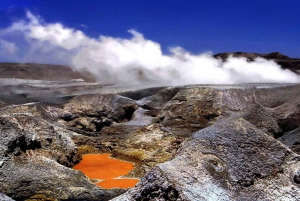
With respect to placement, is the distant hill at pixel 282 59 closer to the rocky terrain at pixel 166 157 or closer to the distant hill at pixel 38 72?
the distant hill at pixel 38 72

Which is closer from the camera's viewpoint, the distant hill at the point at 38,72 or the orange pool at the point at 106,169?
the orange pool at the point at 106,169

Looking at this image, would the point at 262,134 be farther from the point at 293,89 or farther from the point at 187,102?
the point at 293,89

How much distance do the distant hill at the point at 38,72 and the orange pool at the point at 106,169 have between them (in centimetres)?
2419

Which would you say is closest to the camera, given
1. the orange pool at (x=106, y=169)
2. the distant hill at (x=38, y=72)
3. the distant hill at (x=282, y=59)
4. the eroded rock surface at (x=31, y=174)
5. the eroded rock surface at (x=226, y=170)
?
the eroded rock surface at (x=226, y=170)

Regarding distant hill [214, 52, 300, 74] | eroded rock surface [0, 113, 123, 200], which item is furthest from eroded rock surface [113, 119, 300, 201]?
distant hill [214, 52, 300, 74]

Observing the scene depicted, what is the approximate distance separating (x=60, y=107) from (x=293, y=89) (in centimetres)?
814

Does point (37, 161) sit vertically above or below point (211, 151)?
below

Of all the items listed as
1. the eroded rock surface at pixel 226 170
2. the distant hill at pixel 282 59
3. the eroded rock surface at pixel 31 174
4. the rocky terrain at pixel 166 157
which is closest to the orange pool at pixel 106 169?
the rocky terrain at pixel 166 157

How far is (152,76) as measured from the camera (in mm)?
25297

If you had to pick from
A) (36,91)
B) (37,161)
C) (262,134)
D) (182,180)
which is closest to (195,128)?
(37,161)

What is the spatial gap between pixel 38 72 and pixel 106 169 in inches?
1122

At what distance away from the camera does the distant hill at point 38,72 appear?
112ft

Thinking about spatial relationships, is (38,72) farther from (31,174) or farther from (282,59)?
(31,174)

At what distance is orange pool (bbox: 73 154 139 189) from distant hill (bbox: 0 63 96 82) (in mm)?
24185
